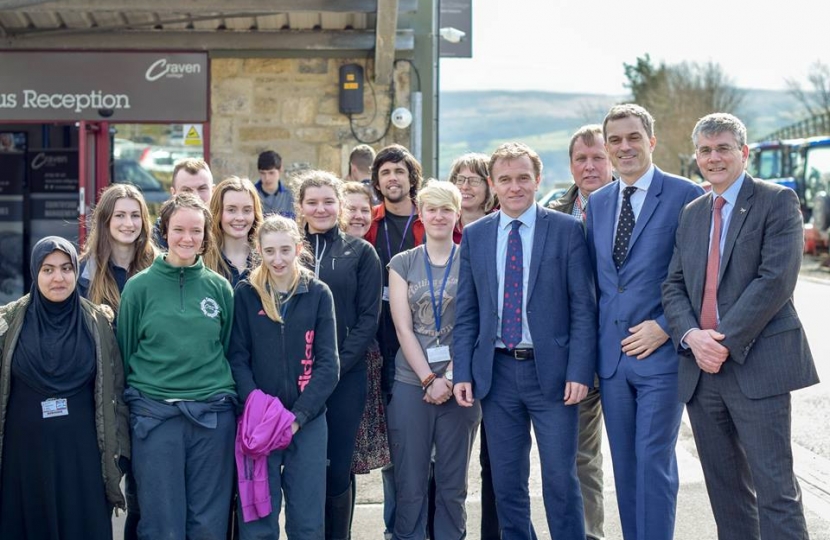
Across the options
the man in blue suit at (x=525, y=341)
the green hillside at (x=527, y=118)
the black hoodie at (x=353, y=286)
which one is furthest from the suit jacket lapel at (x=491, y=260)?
the green hillside at (x=527, y=118)

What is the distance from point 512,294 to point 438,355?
21.0 inches

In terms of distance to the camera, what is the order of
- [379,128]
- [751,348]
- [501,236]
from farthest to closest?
1. [379,128]
2. [501,236]
3. [751,348]

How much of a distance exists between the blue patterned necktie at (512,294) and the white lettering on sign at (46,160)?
27.3ft

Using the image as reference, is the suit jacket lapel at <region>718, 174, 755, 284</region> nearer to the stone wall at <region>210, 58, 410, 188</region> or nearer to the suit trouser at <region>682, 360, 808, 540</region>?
the suit trouser at <region>682, 360, 808, 540</region>

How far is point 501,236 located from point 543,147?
421 ft

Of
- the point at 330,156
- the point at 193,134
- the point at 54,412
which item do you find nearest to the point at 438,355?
the point at 54,412

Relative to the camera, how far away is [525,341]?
4602 millimetres

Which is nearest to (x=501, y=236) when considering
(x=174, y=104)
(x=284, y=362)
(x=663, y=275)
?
(x=663, y=275)

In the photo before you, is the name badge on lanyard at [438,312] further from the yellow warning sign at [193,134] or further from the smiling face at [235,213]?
the yellow warning sign at [193,134]

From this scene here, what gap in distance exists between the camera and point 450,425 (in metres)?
4.95

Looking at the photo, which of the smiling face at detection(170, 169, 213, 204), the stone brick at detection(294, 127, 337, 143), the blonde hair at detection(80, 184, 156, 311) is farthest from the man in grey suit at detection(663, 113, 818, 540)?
the stone brick at detection(294, 127, 337, 143)

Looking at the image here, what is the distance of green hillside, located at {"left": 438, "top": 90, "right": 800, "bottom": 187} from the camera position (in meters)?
128

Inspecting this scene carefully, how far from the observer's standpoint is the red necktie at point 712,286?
428 centimetres

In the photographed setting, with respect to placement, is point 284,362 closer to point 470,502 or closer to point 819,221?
point 470,502
